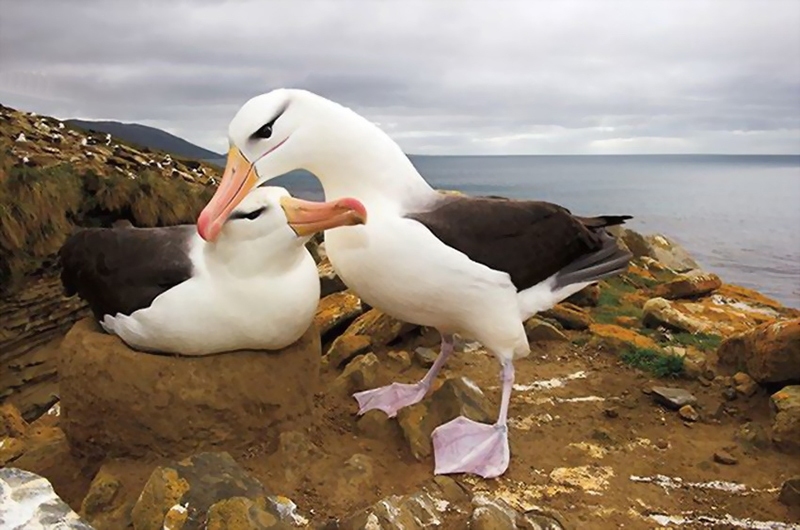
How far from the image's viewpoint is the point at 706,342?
508cm

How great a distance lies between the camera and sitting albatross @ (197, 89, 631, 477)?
3.02 meters

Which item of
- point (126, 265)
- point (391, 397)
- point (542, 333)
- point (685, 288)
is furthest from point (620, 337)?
point (126, 265)

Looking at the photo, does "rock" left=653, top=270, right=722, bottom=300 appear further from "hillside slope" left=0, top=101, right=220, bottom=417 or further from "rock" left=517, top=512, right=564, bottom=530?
"hillside slope" left=0, top=101, right=220, bottom=417

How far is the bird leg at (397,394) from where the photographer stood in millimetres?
3646

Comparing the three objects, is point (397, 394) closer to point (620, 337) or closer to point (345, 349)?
point (345, 349)

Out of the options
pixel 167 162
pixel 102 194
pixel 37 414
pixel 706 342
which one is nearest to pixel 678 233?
pixel 706 342

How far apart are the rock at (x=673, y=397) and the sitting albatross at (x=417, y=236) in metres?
1.08

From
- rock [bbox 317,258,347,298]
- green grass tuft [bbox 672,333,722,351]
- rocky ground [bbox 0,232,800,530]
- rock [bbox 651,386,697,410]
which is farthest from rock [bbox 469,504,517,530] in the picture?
green grass tuft [bbox 672,333,722,351]

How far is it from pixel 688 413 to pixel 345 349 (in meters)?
2.00

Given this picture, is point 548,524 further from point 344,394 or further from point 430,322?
point 344,394

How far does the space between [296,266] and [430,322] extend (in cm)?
69

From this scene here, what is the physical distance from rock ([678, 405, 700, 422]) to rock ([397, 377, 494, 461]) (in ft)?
3.63

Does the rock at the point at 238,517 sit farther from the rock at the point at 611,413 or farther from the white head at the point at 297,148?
the rock at the point at 611,413

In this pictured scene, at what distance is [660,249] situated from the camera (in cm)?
923
